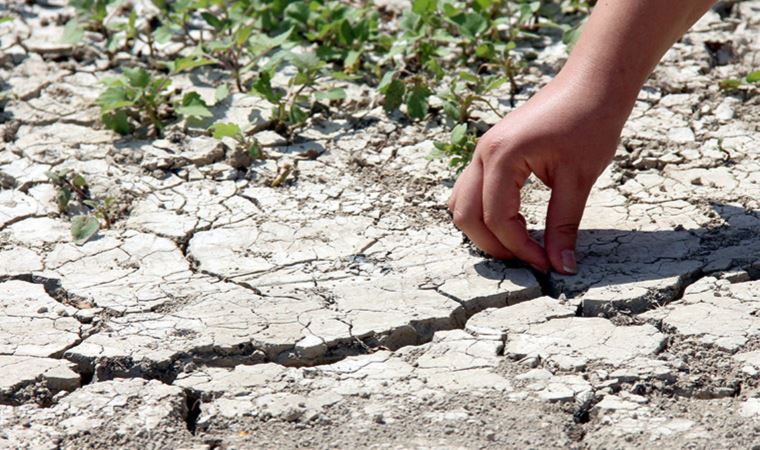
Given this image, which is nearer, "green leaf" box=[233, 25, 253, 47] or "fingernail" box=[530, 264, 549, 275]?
"fingernail" box=[530, 264, 549, 275]

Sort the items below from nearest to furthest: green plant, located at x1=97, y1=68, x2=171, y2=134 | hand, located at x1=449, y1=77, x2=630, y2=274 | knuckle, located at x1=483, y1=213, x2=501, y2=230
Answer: hand, located at x1=449, y1=77, x2=630, y2=274, knuckle, located at x1=483, y1=213, x2=501, y2=230, green plant, located at x1=97, y1=68, x2=171, y2=134

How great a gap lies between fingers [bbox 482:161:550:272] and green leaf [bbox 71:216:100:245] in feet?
3.90

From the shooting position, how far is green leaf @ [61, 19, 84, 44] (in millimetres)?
4473

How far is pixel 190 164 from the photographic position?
3.88 metres

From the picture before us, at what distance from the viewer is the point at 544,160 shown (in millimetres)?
2900

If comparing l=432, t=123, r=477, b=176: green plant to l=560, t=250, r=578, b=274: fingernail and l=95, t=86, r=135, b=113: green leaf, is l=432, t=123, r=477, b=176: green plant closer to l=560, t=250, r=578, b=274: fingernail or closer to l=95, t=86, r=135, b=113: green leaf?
l=560, t=250, r=578, b=274: fingernail

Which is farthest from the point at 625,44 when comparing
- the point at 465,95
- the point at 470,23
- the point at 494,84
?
the point at 470,23

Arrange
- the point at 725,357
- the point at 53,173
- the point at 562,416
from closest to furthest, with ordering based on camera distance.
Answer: the point at 562,416 → the point at 725,357 → the point at 53,173

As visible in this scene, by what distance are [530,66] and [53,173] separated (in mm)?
1743

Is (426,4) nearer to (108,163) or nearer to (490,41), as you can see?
(490,41)

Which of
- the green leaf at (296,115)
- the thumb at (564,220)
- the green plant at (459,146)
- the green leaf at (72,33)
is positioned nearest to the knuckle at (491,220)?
the thumb at (564,220)

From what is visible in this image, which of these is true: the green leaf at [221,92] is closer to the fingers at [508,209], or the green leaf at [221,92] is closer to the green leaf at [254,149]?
the green leaf at [254,149]

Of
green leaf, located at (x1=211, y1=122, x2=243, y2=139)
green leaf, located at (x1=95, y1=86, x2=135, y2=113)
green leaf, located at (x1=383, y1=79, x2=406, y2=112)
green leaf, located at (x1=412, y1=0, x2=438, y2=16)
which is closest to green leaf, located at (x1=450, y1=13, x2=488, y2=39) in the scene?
green leaf, located at (x1=412, y1=0, x2=438, y2=16)

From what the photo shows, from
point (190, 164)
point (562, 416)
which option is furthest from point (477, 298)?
point (190, 164)
